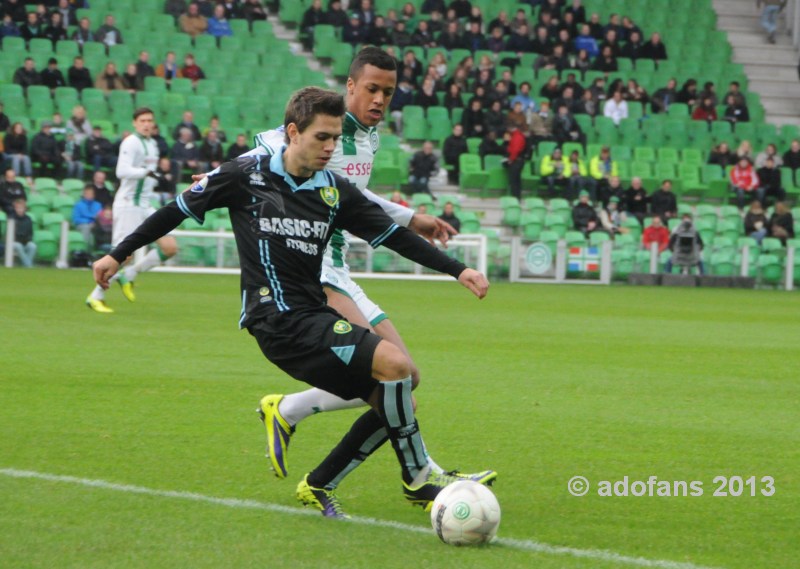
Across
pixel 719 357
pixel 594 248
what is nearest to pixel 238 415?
pixel 719 357

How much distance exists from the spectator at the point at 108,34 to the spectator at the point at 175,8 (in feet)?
6.98

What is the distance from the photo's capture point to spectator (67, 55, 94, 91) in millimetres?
25672

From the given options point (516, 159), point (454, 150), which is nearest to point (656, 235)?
point (516, 159)

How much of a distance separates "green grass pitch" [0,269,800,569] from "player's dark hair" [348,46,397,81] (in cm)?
202

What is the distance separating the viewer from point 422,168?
26266mm

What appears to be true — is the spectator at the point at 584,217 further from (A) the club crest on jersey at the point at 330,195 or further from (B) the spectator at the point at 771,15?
(A) the club crest on jersey at the point at 330,195

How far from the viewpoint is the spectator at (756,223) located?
88.9 feet

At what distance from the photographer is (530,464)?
6516mm

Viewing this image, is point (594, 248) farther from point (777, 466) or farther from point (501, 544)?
point (501, 544)

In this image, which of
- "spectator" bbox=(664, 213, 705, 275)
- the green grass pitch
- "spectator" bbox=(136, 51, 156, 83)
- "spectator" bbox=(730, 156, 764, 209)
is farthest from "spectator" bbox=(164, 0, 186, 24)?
the green grass pitch

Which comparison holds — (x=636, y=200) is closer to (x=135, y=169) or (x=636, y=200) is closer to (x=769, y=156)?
(x=769, y=156)

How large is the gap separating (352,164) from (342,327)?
1.61 meters

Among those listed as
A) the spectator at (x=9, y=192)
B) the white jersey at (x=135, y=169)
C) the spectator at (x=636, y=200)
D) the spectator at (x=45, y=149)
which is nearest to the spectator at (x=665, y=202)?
the spectator at (x=636, y=200)

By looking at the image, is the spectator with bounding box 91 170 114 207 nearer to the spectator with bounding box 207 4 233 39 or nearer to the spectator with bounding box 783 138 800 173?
the spectator with bounding box 207 4 233 39
